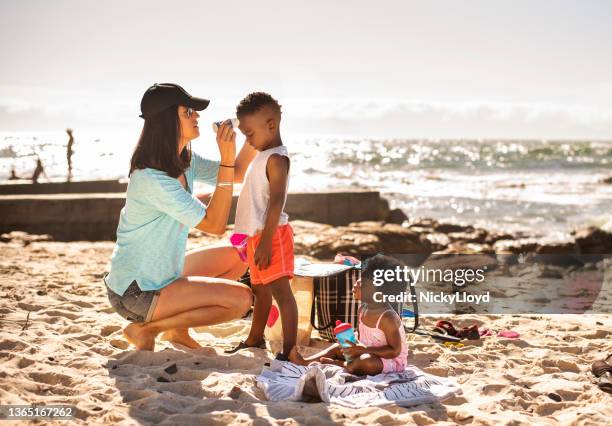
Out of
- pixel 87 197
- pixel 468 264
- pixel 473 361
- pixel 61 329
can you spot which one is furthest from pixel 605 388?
pixel 87 197

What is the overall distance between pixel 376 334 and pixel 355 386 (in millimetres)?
394

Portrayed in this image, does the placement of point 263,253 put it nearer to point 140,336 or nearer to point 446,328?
point 140,336

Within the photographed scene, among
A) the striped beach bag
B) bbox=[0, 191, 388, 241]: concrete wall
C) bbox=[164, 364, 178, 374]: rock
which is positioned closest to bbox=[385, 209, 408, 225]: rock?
bbox=[0, 191, 388, 241]: concrete wall

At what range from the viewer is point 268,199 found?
13.0 ft

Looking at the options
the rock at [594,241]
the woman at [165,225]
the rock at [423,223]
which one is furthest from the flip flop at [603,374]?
the rock at [423,223]

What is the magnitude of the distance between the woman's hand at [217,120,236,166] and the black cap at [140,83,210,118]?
228mm

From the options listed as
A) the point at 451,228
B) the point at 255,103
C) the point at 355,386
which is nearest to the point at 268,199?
the point at 255,103

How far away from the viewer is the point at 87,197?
406 inches

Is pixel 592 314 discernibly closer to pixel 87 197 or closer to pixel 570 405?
pixel 570 405

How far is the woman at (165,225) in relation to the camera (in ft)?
12.7

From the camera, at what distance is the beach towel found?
3.38 meters

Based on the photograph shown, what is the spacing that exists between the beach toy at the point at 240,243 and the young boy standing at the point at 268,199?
8 cm

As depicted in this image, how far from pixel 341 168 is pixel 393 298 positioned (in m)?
39.8

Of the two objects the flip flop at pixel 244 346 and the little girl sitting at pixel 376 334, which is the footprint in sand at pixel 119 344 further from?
the little girl sitting at pixel 376 334
